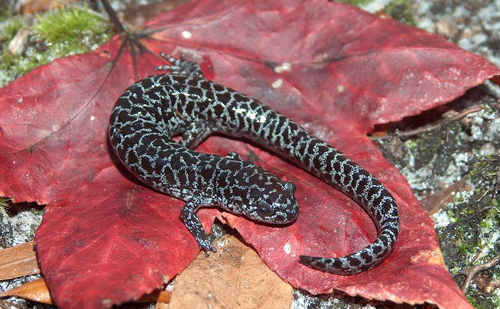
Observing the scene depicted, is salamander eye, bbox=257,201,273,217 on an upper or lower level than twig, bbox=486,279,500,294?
upper

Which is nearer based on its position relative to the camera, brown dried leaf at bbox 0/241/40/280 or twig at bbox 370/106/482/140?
brown dried leaf at bbox 0/241/40/280

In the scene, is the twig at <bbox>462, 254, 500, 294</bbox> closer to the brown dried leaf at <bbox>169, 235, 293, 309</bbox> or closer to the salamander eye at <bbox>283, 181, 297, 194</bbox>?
the brown dried leaf at <bbox>169, 235, 293, 309</bbox>

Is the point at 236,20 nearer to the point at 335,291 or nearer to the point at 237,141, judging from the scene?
the point at 237,141

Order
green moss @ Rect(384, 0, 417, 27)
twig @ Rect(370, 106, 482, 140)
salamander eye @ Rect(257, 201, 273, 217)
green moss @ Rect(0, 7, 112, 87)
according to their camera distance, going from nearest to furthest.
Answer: salamander eye @ Rect(257, 201, 273, 217)
twig @ Rect(370, 106, 482, 140)
green moss @ Rect(0, 7, 112, 87)
green moss @ Rect(384, 0, 417, 27)

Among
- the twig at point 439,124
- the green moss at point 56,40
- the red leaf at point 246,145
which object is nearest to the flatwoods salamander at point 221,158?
the red leaf at point 246,145

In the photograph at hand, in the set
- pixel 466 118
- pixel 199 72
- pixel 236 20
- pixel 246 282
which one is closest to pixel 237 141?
pixel 199 72

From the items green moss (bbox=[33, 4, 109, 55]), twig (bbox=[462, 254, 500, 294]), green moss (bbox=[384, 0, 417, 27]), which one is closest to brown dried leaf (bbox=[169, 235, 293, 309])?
twig (bbox=[462, 254, 500, 294])
